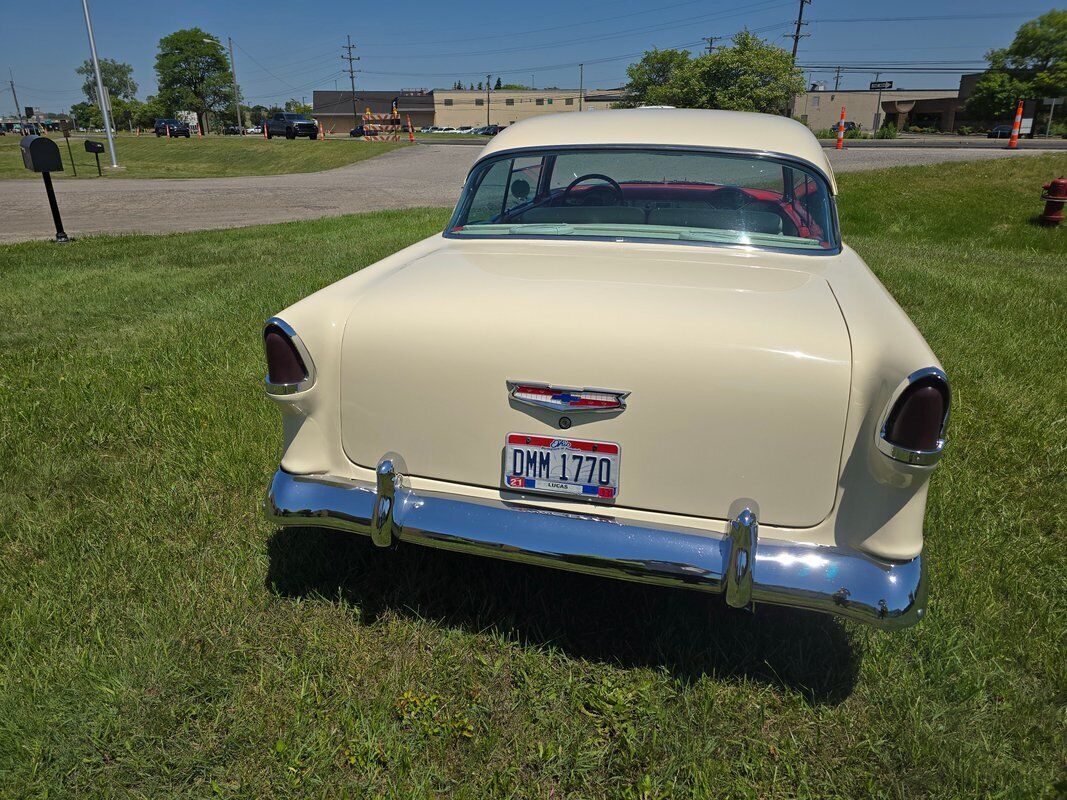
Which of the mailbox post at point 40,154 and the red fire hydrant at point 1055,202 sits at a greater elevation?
the mailbox post at point 40,154

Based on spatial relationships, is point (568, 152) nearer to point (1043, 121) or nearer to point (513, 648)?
point (513, 648)

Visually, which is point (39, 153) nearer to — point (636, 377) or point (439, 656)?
point (439, 656)

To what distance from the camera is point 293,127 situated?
37.4 meters

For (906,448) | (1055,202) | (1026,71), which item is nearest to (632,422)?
(906,448)

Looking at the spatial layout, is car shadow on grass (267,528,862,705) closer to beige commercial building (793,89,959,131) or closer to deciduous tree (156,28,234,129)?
beige commercial building (793,89,959,131)

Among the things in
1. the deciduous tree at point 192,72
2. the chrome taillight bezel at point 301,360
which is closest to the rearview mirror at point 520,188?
the chrome taillight bezel at point 301,360

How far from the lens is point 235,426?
12.2 ft

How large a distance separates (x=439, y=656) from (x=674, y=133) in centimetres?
237

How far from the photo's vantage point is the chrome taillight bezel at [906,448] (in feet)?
5.58

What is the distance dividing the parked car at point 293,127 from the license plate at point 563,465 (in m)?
39.9

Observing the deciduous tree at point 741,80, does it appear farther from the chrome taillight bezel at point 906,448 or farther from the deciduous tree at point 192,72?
the deciduous tree at point 192,72

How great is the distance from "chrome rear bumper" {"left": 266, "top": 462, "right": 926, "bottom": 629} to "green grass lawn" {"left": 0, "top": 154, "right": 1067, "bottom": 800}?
1.48 feet

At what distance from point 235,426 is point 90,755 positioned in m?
2.06

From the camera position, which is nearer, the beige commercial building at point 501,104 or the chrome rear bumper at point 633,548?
the chrome rear bumper at point 633,548
